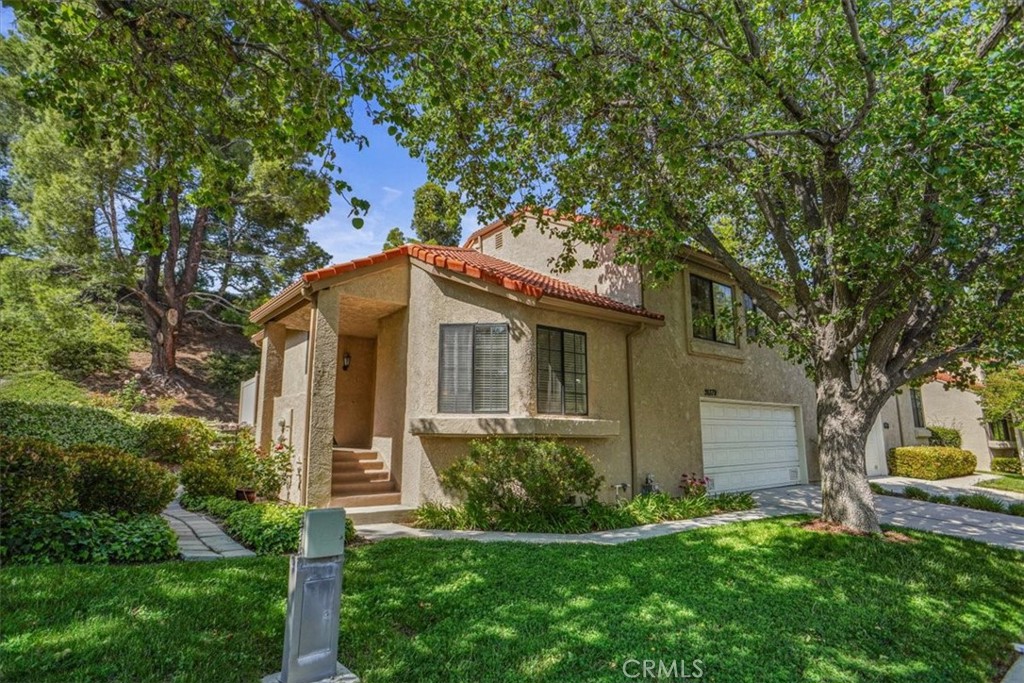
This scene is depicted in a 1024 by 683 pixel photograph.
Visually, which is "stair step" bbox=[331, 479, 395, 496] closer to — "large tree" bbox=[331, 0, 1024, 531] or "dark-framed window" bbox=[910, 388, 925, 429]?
"large tree" bbox=[331, 0, 1024, 531]

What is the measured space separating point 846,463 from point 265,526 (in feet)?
30.7

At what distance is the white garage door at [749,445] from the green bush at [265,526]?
951cm

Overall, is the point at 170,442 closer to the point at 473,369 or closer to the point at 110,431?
the point at 110,431

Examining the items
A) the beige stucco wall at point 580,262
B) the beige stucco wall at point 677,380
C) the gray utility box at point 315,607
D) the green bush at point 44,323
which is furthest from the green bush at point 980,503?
the green bush at point 44,323

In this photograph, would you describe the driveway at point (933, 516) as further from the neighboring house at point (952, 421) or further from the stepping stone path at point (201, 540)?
the stepping stone path at point (201, 540)

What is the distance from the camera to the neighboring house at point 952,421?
19.9 meters

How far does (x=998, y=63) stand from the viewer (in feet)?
19.9

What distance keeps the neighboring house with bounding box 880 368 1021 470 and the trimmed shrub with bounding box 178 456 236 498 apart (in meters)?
22.0

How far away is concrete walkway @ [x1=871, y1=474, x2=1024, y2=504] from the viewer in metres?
13.9

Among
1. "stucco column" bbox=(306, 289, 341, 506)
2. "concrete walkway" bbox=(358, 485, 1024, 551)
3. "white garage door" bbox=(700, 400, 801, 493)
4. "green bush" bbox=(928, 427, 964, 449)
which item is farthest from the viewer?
"green bush" bbox=(928, 427, 964, 449)

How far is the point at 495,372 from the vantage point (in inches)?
400

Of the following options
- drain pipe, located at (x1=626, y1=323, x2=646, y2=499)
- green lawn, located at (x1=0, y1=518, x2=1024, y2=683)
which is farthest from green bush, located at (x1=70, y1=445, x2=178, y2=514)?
drain pipe, located at (x1=626, y1=323, x2=646, y2=499)

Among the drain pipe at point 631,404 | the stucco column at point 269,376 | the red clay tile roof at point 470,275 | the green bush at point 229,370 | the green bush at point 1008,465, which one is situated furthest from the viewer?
the green bush at point 229,370

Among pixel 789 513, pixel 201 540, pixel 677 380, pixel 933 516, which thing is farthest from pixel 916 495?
pixel 201 540
